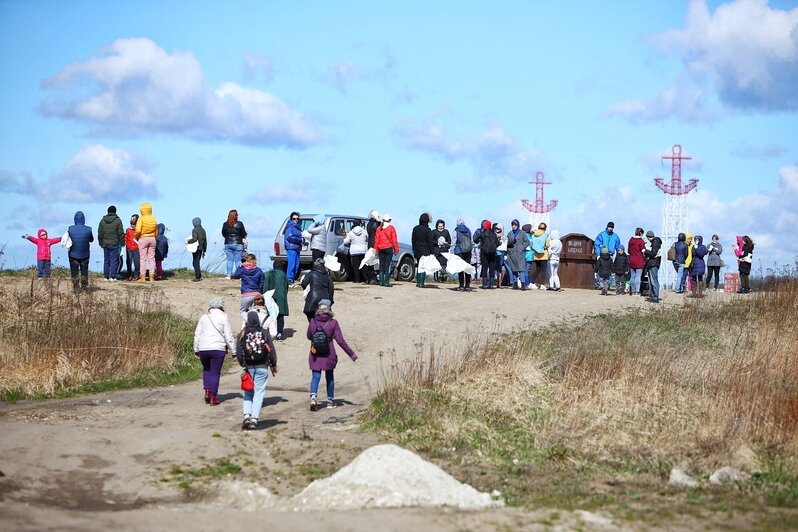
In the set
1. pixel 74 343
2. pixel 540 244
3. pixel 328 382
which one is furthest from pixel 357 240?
pixel 328 382

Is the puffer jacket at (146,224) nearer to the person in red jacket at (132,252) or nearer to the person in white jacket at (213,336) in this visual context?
the person in red jacket at (132,252)

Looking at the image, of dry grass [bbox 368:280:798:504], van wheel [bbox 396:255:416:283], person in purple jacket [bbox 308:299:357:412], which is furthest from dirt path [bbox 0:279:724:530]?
van wheel [bbox 396:255:416:283]

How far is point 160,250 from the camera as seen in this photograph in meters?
29.3

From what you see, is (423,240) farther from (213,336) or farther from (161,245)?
(213,336)

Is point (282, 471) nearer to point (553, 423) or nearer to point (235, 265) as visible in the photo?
point (553, 423)

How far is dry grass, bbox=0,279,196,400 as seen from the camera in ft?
58.3

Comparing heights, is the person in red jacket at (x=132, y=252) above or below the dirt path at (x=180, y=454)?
above

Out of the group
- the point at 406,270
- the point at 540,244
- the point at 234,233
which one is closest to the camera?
the point at 234,233

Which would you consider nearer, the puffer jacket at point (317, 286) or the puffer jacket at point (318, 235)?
the puffer jacket at point (317, 286)

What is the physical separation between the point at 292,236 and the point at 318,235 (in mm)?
1079

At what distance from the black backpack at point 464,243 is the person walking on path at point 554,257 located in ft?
8.07

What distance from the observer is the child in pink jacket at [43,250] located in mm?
27172

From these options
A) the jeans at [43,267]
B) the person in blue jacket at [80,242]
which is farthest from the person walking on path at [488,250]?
the jeans at [43,267]

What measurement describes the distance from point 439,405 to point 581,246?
871 inches
